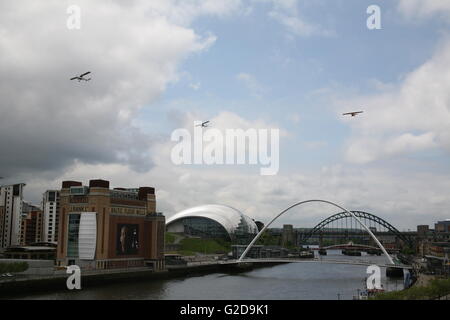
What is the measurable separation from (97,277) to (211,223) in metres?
74.4

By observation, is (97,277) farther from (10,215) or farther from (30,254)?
(10,215)

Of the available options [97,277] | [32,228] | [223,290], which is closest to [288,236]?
[32,228]

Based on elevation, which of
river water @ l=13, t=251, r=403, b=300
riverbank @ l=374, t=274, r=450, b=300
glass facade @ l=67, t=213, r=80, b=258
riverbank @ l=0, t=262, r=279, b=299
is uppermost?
glass facade @ l=67, t=213, r=80, b=258

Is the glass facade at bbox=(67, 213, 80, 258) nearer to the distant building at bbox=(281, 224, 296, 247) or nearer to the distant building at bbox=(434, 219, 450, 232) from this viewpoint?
the distant building at bbox=(434, 219, 450, 232)

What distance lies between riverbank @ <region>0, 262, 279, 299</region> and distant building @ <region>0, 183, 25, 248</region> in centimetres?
5802

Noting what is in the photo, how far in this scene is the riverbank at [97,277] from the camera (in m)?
53.5

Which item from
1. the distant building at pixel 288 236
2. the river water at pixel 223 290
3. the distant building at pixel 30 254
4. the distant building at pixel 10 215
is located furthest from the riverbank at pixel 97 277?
the distant building at pixel 288 236

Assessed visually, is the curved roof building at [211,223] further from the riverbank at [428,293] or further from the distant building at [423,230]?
the riverbank at [428,293]

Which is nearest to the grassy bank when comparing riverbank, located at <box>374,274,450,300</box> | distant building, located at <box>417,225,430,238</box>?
riverbank, located at <box>374,274,450,300</box>

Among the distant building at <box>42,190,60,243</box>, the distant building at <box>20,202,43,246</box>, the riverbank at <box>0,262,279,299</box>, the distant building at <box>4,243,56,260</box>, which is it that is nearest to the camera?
the riverbank at <box>0,262,279,299</box>

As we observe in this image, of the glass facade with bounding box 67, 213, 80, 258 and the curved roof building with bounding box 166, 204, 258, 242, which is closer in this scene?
the glass facade with bounding box 67, 213, 80, 258

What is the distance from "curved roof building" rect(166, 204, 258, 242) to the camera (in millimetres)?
136875
